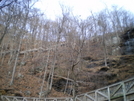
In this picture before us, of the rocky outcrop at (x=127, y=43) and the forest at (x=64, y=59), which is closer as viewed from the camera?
the forest at (x=64, y=59)

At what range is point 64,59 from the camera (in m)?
18.4

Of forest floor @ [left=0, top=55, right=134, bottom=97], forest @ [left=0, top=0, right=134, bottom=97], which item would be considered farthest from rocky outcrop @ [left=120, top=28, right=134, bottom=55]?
forest floor @ [left=0, top=55, right=134, bottom=97]

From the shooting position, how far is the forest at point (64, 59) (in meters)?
10.0

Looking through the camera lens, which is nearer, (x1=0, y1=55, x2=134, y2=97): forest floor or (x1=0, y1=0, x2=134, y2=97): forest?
(x1=0, y1=0, x2=134, y2=97): forest

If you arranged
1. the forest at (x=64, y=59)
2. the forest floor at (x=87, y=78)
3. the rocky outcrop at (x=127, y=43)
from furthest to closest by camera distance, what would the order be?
the rocky outcrop at (x=127, y=43)
the forest floor at (x=87, y=78)
the forest at (x=64, y=59)

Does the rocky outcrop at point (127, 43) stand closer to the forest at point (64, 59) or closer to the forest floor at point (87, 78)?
the forest at point (64, 59)

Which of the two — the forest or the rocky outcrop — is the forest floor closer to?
the forest

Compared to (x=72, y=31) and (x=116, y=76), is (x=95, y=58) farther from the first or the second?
(x=72, y=31)

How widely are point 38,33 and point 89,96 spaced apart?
22897mm

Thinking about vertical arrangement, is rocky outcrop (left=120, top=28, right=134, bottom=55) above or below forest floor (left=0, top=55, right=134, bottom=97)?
above

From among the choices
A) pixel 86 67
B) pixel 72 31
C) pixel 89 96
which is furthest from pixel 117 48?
pixel 89 96

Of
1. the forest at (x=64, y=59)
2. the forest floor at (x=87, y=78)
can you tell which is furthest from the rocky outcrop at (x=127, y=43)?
the forest floor at (x=87, y=78)

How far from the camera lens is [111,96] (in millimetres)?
7285

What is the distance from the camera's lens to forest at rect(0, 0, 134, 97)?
10044 millimetres
